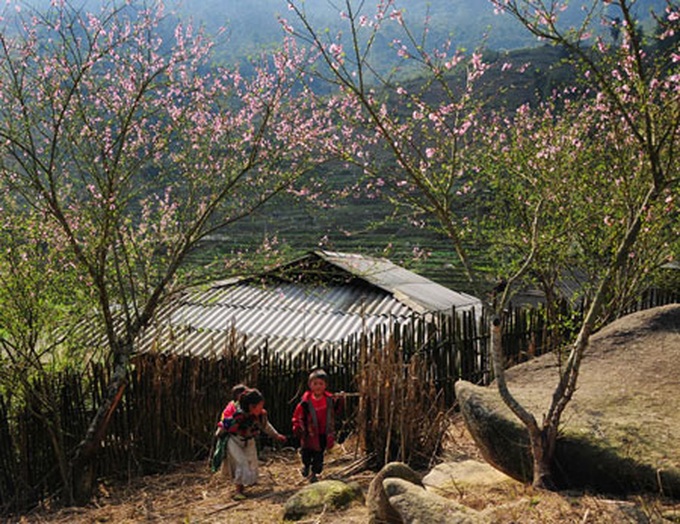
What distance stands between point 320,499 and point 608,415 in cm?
198

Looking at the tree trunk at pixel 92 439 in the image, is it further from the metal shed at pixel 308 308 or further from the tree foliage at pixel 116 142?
the metal shed at pixel 308 308

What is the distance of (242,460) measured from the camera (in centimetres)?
553

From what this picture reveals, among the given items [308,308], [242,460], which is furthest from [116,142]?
[308,308]

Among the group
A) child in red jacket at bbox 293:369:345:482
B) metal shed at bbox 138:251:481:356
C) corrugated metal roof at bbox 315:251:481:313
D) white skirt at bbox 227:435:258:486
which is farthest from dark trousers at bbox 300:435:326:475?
metal shed at bbox 138:251:481:356

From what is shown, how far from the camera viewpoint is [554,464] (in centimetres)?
387

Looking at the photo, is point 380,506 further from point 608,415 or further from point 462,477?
point 608,415

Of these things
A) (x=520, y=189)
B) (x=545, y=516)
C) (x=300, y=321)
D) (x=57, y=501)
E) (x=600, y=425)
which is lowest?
(x=57, y=501)

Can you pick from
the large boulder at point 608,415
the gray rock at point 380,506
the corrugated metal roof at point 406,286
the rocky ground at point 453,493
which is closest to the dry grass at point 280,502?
the rocky ground at point 453,493

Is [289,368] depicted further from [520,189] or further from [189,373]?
[520,189]

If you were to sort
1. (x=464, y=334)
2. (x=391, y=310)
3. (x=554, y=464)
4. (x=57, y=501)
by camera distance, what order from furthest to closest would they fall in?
Result: (x=391, y=310) < (x=464, y=334) < (x=57, y=501) < (x=554, y=464)

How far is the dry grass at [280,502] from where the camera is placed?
3.35m

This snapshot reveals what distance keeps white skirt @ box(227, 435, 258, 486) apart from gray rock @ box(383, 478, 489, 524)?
235cm

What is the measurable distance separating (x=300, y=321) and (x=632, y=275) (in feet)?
17.7

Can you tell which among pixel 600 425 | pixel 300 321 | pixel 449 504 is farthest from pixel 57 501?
pixel 300 321
